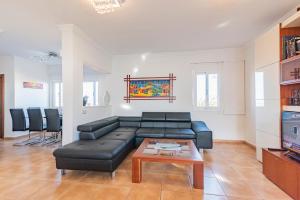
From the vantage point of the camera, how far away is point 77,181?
2.39 m

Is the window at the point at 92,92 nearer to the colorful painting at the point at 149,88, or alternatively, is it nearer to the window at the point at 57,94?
the colorful painting at the point at 149,88

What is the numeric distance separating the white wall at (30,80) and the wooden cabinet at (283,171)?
635 centimetres

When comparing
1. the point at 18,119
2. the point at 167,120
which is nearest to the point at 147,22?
the point at 167,120

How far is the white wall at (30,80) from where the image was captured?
5.12 meters

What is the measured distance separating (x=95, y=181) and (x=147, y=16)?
8.80 feet

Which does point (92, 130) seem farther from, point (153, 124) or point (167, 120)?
point (167, 120)

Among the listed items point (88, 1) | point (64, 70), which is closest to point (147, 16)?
point (88, 1)

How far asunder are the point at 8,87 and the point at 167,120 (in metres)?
4.88

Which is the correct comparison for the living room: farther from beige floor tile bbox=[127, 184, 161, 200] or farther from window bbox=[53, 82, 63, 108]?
window bbox=[53, 82, 63, 108]

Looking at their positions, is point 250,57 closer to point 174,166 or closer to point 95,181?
point 174,166

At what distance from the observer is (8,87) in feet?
16.6

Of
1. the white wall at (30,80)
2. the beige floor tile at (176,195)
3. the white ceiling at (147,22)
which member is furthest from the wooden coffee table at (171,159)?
the white wall at (30,80)

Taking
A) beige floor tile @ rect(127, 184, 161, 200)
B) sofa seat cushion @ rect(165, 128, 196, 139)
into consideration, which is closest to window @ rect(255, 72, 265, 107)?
sofa seat cushion @ rect(165, 128, 196, 139)

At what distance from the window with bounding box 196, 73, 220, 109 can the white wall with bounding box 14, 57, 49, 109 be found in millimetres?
5359
